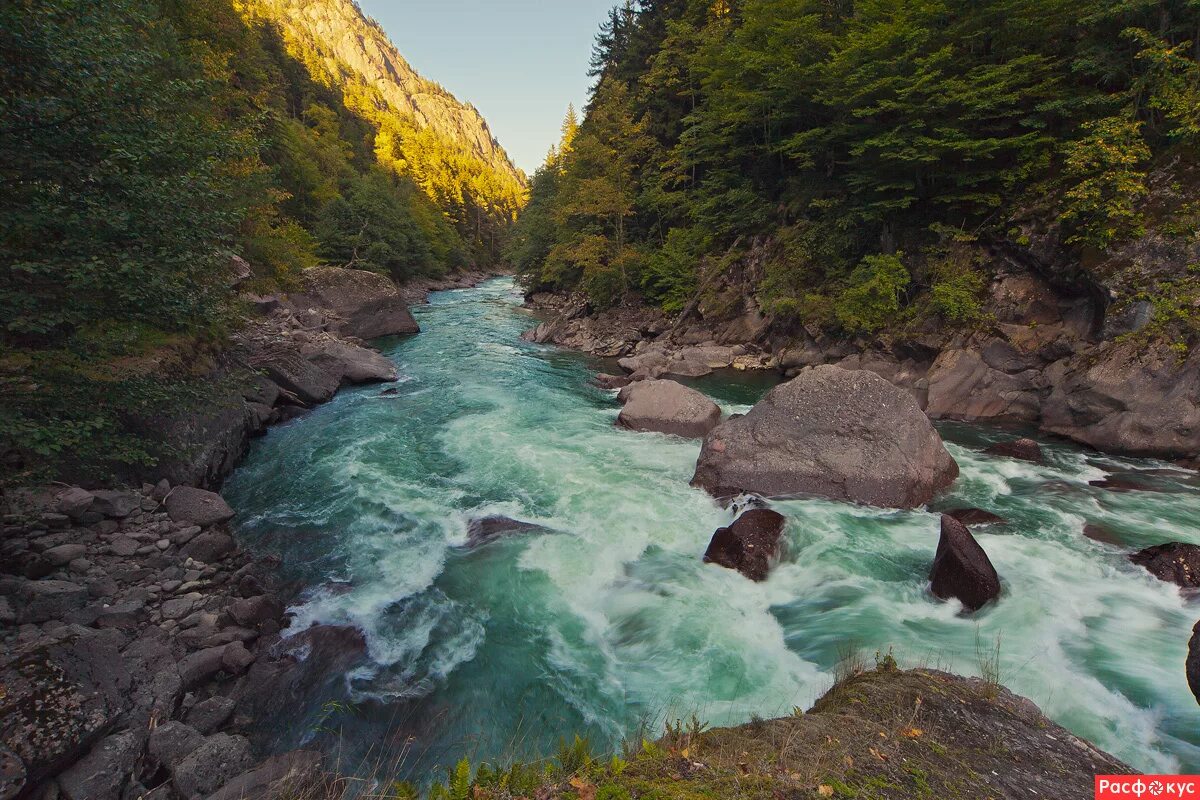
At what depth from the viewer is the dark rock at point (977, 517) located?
866cm

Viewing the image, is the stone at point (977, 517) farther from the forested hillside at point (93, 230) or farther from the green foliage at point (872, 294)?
the forested hillside at point (93, 230)

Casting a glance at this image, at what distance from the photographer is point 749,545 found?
25.5 ft

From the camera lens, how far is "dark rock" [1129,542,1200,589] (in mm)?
6766

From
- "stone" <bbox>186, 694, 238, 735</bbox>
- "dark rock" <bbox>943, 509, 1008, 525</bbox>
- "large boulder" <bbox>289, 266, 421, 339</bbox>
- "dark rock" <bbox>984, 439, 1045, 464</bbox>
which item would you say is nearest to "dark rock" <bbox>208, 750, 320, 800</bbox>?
"stone" <bbox>186, 694, 238, 735</bbox>

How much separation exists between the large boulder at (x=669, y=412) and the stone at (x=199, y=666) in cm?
966

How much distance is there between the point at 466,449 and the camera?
12633 mm

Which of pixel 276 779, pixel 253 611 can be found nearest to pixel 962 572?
pixel 276 779

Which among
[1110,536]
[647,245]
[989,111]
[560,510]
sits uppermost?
[989,111]

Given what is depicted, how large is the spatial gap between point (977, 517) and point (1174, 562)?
225cm

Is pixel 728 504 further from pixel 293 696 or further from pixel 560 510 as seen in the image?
pixel 293 696

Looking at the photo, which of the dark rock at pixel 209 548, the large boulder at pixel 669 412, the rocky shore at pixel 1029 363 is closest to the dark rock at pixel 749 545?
the large boulder at pixel 669 412

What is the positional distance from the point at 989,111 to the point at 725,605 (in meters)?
17.2

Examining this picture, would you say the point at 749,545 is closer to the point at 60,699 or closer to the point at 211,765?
the point at 211,765

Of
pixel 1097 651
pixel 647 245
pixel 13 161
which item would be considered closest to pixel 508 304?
pixel 647 245
